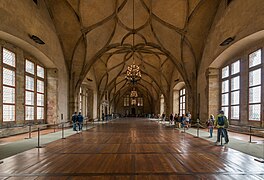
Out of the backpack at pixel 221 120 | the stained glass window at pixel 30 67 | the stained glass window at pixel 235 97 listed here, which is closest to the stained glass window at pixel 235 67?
the stained glass window at pixel 235 97

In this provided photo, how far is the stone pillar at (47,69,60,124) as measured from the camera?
1608 cm

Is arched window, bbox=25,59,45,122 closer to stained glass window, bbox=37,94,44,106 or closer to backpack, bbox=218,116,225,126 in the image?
stained glass window, bbox=37,94,44,106

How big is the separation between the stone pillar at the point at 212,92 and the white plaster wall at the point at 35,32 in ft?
38.5

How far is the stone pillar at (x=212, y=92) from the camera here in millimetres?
15844

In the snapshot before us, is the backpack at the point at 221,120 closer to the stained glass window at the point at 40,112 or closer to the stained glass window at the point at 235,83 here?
the stained glass window at the point at 235,83

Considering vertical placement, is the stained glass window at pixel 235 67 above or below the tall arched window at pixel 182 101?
above

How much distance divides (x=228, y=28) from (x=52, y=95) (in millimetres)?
13263

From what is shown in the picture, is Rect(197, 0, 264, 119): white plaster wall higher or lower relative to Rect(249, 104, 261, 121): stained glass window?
higher

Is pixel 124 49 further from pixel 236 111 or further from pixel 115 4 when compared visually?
pixel 236 111

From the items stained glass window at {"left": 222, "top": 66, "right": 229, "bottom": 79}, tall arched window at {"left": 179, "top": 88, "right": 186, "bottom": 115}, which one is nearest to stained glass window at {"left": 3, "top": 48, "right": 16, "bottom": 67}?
stained glass window at {"left": 222, "top": 66, "right": 229, "bottom": 79}

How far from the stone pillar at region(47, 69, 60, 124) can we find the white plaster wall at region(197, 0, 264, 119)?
1177 cm

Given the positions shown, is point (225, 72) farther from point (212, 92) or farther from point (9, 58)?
point (9, 58)

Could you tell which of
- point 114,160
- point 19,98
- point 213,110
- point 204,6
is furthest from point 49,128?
point 204,6

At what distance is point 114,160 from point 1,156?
3.35 meters
